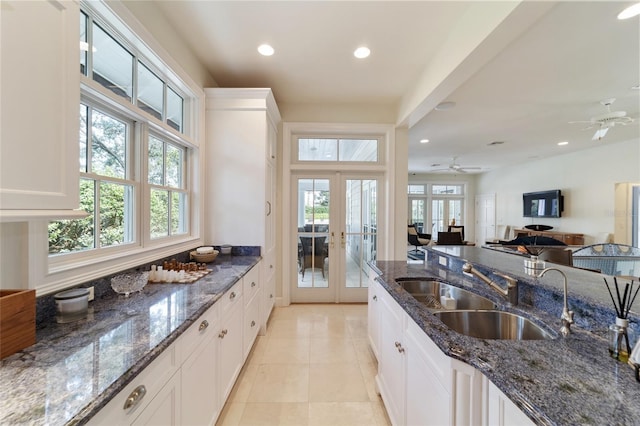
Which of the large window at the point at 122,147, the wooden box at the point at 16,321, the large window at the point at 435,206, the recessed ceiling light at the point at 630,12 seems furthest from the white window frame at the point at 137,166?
the large window at the point at 435,206

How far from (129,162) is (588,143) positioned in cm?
795

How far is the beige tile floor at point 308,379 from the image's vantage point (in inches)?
66.6

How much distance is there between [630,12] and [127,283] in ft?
12.7

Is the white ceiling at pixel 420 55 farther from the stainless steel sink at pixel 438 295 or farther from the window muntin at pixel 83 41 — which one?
the stainless steel sink at pixel 438 295

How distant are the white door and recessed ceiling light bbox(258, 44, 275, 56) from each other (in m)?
8.91

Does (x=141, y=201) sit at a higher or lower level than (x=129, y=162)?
lower

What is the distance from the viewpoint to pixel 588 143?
5273 mm

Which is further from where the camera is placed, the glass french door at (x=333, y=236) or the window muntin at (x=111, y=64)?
the glass french door at (x=333, y=236)

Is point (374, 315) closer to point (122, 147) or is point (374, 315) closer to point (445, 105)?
point (122, 147)

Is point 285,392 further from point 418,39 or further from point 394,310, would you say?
point 418,39

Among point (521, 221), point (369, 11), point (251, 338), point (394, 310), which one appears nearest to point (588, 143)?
point (521, 221)

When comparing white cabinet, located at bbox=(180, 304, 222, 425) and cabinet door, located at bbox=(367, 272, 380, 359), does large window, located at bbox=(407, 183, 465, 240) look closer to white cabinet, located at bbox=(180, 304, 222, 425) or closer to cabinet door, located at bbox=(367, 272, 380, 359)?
cabinet door, located at bbox=(367, 272, 380, 359)

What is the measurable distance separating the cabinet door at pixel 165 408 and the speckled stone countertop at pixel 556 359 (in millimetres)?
1103

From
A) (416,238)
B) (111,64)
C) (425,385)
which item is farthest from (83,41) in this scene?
(416,238)
